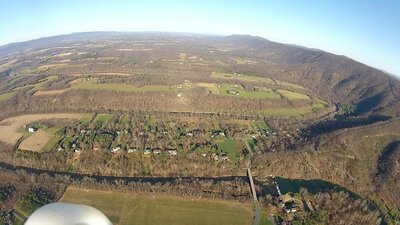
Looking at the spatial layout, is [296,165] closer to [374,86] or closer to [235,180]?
[235,180]

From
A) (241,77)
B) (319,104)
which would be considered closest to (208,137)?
(319,104)

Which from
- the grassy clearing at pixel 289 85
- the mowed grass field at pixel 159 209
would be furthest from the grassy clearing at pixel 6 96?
the grassy clearing at pixel 289 85

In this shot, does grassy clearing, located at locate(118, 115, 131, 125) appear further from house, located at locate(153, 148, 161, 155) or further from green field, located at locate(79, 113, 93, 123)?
house, located at locate(153, 148, 161, 155)

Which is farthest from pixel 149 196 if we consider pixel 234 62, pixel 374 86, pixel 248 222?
pixel 234 62

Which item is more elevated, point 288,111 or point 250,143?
point 288,111

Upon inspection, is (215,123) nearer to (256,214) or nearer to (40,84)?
(256,214)
